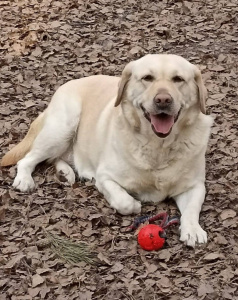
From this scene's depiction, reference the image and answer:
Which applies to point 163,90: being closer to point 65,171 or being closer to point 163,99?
point 163,99

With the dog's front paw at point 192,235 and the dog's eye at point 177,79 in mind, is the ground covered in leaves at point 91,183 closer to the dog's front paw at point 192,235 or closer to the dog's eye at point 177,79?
the dog's front paw at point 192,235

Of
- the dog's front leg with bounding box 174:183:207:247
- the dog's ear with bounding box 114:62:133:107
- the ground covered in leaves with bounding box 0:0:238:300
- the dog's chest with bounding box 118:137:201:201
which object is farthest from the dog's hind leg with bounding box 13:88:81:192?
the dog's front leg with bounding box 174:183:207:247

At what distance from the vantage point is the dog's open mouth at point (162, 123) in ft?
13.7

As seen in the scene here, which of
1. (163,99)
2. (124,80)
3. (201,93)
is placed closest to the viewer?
(163,99)

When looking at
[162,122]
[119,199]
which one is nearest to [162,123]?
[162,122]

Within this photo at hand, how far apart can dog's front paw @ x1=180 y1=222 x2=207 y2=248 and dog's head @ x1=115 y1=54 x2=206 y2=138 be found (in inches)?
26.1

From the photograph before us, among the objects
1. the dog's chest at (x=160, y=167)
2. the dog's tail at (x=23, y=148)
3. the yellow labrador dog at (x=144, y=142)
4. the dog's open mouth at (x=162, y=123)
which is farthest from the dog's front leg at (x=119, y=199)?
the dog's tail at (x=23, y=148)

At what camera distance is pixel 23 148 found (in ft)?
17.0

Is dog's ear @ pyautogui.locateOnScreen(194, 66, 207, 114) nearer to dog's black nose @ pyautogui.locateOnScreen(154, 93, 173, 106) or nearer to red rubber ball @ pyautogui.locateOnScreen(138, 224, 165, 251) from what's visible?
dog's black nose @ pyautogui.locateOnScreen(154, 93, 173, 106)

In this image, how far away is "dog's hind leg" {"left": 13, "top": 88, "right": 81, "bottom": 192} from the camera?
5090 mm

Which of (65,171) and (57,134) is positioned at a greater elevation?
(57,134)

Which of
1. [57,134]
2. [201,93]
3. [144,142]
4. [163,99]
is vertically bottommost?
[57,134]

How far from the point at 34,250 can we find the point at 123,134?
1.09 metres

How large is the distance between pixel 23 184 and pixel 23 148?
46 cm
